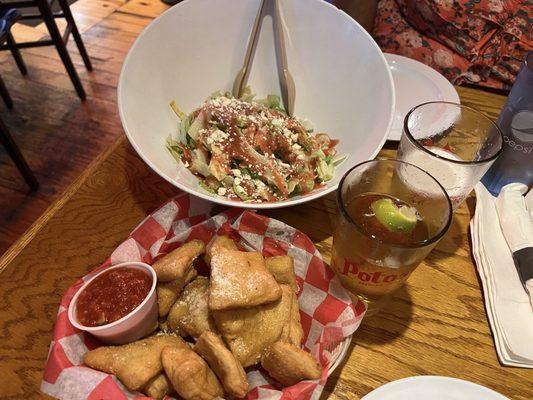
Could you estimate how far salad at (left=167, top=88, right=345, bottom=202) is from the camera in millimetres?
1175

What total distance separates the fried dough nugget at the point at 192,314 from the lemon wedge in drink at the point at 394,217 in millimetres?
416

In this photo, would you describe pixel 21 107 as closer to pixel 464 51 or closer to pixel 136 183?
pixel 136 183

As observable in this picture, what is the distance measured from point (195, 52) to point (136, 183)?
0.47 m

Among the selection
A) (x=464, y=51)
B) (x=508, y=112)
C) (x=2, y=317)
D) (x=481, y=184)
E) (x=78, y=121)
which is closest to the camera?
(x=2, y=317)

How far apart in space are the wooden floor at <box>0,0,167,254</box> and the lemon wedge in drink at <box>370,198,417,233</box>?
90.6 inches

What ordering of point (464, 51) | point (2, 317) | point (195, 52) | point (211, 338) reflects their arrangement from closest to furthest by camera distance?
point (211, 338)
point (2, 317)
point (195, 52)
point (464, 51)

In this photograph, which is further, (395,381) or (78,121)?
(78,121)

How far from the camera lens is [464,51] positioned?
196cm

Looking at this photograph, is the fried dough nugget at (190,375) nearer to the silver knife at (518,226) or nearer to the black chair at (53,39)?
the silver knife at (518,226)

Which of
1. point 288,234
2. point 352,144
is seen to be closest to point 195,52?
point 352,144

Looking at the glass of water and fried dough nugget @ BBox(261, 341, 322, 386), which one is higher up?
the glass of water

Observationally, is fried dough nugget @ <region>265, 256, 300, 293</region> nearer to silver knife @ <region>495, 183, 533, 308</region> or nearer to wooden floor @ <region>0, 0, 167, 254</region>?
silver knife @ <region>495, 183, 533, 308</region>

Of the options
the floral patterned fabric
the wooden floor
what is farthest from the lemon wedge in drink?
the wooden floor

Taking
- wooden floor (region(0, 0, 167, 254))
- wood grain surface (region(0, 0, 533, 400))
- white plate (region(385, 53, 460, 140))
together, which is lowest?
wooden floor (region(0, 0, 167, 254))
